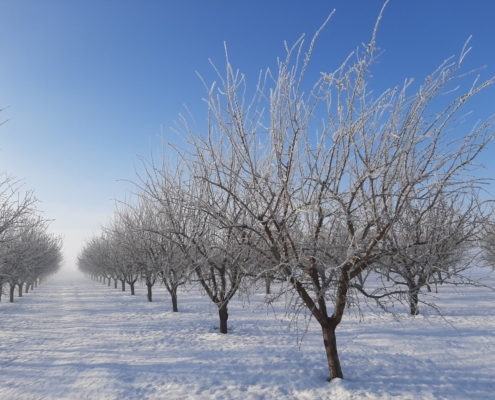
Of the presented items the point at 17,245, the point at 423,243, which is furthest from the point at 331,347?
the point at 17,245

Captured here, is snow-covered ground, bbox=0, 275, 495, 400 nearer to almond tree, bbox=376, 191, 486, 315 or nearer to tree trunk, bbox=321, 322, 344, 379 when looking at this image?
tree trunk, bbox=321, 322, 344, 379

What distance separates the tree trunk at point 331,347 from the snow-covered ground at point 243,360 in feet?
0.59

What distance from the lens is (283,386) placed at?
205 inches

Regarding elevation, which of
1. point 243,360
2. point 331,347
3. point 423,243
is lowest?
point 243,360

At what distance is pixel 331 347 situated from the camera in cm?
515

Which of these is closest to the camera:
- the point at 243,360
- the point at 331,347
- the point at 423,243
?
the point at 423,243

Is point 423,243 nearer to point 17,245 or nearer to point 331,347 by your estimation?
point 331,347

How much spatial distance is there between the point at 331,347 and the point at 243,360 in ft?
7.47

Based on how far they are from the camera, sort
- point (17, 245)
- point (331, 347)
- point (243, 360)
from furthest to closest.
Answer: point (17, 245), point (243, 360), point (331, 347)

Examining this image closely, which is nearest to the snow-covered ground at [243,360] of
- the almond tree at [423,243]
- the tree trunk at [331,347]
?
the tree trunk at [331,347]

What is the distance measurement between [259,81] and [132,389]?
5302 millimetres

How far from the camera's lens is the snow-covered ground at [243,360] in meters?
5.08

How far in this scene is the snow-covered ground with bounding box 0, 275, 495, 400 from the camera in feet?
16.7

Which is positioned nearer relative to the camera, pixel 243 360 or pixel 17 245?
pixel 243 360
